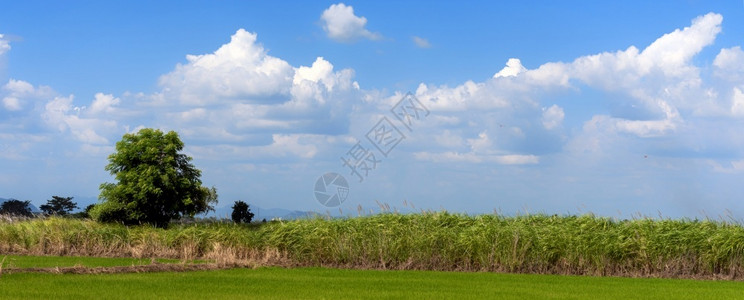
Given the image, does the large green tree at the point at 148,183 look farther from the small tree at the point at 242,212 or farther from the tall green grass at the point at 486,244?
the tall green grass at the point at 486,244

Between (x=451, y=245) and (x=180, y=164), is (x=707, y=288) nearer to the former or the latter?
(x=451, y=245)

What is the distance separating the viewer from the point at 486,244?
16.6 m

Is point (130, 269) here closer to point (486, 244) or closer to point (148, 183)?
point (486, 244)

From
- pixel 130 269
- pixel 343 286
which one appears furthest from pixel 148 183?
pixel 343 286

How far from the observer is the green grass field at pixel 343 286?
11.6 metres

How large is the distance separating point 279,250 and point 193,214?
1793cm

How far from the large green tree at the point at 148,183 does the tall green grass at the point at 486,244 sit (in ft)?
45.8

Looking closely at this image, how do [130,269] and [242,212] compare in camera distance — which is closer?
[130,269]

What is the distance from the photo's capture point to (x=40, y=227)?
71.4 feet

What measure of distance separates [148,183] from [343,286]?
72.1 ft

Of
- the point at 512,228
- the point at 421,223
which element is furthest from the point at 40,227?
the point at 512,228

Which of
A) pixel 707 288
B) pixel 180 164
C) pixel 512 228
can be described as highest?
pixel 180 164

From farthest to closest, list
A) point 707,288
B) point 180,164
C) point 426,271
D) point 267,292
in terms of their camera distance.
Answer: point 180,164 → point 426,271 → point 707,288 → point 267,292

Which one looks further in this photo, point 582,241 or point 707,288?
point 582,241
